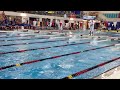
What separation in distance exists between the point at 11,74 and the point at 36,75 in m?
0.57

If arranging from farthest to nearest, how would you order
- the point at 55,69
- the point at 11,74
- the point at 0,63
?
the point at 0,63 < the point at 55,69 < the point at 11,74

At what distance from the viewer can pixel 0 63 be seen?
6051 millimetres
